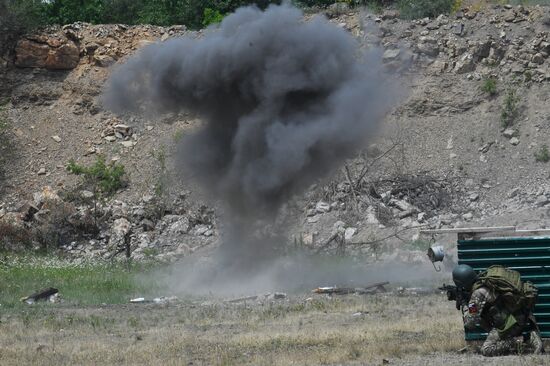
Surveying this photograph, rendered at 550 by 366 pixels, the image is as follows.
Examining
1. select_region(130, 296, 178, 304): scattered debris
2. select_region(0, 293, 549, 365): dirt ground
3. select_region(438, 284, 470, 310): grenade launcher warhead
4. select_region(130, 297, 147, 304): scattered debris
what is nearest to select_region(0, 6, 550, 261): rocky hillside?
select_region(130, 296, 178, 304): scattered debris

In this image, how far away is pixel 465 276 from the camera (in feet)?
37.5

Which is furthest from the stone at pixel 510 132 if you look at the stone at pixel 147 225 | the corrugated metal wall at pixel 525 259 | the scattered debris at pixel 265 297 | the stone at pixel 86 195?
the corrugated metal wall at pixel 525 259

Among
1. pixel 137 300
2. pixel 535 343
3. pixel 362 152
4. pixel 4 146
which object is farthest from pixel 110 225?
pixel 535 343

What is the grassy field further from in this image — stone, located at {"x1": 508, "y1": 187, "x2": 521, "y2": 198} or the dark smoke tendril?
stone, located at {"x1": 508, "y1": 187, "x2": 521, "y2": 198}

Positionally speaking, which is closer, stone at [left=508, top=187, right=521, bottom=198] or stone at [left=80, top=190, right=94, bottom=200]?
stone at [left=508, top=187, right=521, bottom=198]

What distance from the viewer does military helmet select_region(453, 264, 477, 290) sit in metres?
11.4

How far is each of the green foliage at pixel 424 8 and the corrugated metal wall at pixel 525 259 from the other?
89.6ft

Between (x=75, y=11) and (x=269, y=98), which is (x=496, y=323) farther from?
(x=75, y=11)

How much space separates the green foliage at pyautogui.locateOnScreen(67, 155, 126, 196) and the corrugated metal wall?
2276 centimetres

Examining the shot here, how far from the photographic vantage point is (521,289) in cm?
1136

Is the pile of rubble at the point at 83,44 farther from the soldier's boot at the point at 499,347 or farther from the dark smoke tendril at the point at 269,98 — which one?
the soldier's boot at the point at 499,347

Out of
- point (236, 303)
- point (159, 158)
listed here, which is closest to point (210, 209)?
point (159, 158)

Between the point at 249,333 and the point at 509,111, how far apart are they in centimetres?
1974

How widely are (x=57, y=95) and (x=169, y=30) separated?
5119 millimetres
